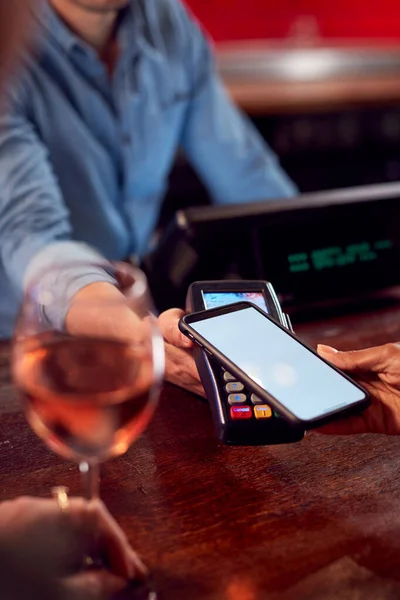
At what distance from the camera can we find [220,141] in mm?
1875

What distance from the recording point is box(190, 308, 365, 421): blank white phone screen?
0.71 meters

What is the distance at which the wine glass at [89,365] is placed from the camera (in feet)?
1.68

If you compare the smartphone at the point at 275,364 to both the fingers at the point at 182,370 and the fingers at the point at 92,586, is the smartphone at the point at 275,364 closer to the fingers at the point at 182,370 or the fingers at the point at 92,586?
the fingers at the point at 182,370

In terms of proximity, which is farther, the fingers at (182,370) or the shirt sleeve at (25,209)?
the shirt sleeve at (25,209)

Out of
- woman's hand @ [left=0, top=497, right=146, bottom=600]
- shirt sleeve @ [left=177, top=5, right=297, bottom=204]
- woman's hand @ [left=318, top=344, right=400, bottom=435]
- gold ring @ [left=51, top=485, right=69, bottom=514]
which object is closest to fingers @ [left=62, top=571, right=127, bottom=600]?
woman's hand @ [left=0, top=497, right=146, bottom=600]

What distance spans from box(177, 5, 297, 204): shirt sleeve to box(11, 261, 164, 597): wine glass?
1347 millimetres

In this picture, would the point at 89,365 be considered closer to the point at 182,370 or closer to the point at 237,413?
the point at 237,413

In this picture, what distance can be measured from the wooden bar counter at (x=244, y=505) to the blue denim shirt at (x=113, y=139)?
1.88 ft

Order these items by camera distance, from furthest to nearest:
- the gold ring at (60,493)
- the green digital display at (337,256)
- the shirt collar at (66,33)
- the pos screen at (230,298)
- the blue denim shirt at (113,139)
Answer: the shirt collar at (66,33) → the blue denim shirt at (113,139) → the green digital display at (337,256) → the pos screen at (230,298) → the gold ring at (60,493)

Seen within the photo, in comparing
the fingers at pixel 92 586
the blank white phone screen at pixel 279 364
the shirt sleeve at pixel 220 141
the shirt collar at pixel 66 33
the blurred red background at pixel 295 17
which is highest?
the shirt collar at pixel 66 33

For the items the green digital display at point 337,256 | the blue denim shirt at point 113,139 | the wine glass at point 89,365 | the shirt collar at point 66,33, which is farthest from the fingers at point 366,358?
the shirt collar at point 66,33

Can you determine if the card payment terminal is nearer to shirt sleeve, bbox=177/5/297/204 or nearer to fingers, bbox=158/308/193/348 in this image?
fingers, bbox=158/308/193/348

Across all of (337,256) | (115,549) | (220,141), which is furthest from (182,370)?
(220,141)

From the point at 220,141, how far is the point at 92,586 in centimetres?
150
